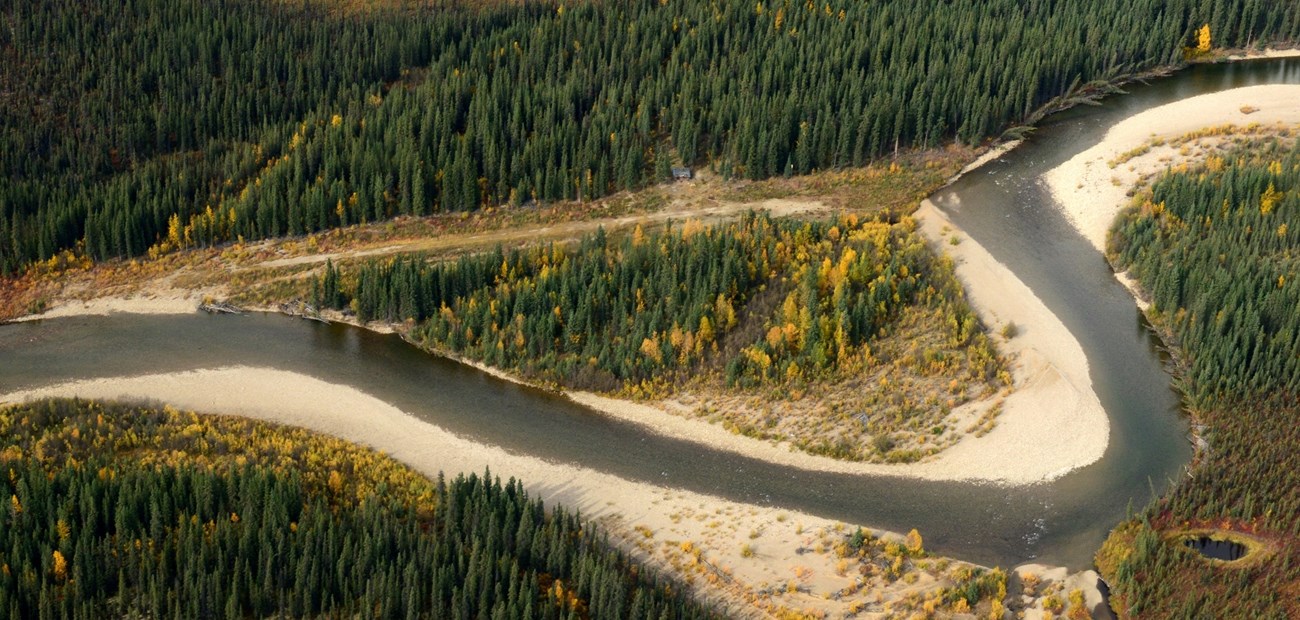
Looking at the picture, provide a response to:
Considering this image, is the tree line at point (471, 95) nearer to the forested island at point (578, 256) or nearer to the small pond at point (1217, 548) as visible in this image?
the forested island at point (578, 256)

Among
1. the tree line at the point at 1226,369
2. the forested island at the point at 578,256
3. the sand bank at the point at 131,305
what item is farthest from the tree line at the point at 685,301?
the tree line at the point at 1226,369

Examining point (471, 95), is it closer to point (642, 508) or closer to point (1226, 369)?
point (642, 508)

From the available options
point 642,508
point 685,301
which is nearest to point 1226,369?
point 685,301

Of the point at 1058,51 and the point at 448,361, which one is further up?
the point at 1058,51

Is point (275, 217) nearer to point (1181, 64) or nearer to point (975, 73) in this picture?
point (975, 73)

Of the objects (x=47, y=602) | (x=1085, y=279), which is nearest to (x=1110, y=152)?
(x=1085, y=279)

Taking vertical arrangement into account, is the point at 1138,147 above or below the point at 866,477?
above

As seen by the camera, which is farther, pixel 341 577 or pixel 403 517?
pixel 403 517
